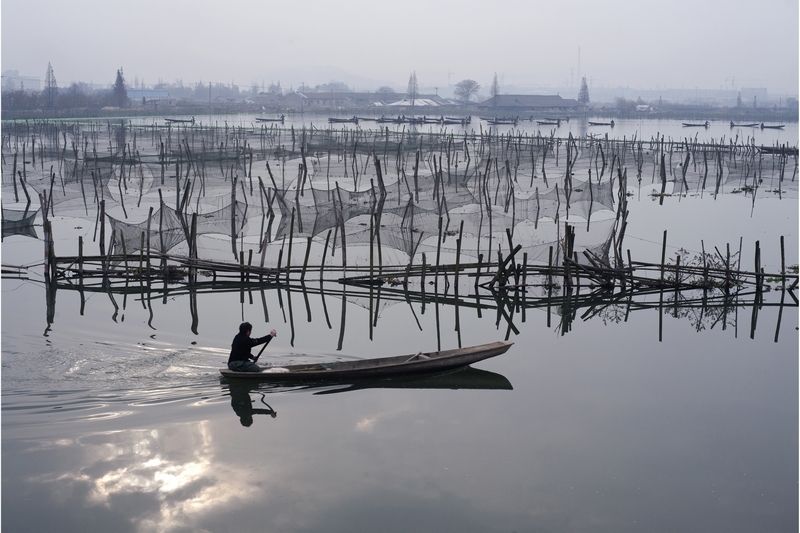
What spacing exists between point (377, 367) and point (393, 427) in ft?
3.70

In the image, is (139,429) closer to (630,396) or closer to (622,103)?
(630,396)

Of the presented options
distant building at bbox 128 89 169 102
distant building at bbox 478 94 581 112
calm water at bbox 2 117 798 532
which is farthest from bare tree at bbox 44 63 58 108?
calm water at bbox 2 117 798 532

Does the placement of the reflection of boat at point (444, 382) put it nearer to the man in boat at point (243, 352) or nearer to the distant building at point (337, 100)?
the man in boat at point (243, 352)

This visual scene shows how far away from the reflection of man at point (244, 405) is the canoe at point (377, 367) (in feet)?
0.48

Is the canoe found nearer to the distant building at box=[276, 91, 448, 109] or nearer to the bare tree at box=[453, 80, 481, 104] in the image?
the distant building at box=[276, 91, 448, 109]

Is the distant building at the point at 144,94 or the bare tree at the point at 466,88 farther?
the bare tree at the point at 466,88

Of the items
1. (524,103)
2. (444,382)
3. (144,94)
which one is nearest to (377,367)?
(444,382)

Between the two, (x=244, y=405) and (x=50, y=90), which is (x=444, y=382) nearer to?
(x=244, y=405)

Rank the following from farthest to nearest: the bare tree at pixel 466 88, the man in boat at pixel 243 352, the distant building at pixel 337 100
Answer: the bare tree at pixel 466 88 → the distant building at pixel 337 100 → the man in boat at pixel 243 352

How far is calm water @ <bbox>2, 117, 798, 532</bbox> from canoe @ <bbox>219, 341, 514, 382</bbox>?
17 cm

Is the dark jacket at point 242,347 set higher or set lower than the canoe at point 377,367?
higher

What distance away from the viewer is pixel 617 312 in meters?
13.8

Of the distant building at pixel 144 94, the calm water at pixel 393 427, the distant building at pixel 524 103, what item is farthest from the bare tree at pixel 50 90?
the calm water at pixel 393 427

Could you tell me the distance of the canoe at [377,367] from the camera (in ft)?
32.0
